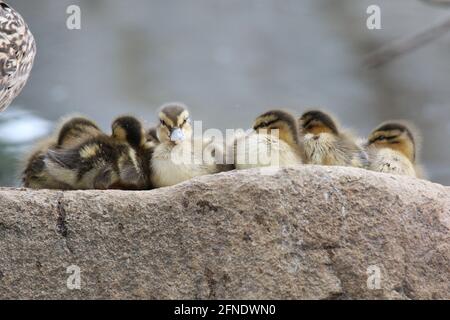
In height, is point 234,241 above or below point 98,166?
below

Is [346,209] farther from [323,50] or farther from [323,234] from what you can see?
[323,50]

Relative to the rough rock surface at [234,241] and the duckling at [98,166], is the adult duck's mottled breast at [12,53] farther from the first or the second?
the rough rock surface at [234,241]

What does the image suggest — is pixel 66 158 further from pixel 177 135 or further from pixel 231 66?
pixel 231 66

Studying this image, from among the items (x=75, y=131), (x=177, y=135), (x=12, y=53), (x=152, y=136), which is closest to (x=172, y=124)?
(x=177, y=135)

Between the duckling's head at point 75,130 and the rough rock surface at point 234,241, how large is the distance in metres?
0.46

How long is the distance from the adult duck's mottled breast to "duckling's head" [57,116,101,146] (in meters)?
0.18

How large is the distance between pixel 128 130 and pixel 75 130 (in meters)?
0.16

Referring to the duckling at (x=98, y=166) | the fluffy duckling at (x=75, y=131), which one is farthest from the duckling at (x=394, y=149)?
the fluffy duckling at (x=75, y=131)

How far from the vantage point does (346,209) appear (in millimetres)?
2109

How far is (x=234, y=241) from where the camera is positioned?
208 cm
